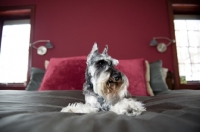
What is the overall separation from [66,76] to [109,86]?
0.82 meters

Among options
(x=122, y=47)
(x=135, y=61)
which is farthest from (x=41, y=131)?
(x=122, y=47)

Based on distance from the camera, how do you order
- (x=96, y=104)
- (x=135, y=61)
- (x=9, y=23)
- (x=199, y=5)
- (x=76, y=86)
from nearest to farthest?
(x=96, y=104) → (x=76, y=86) → (x=135, y=61) → (x=199, y=5) → (x=9, y=23)

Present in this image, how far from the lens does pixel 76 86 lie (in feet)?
6.49

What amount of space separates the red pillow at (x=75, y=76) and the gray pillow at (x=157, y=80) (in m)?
0.20

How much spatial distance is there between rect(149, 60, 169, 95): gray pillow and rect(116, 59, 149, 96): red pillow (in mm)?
198

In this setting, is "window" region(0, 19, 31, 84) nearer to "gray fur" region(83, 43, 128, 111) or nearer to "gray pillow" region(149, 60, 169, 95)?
"gray fur" region(83, 43, 128, 111)

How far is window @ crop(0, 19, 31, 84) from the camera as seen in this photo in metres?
3.91

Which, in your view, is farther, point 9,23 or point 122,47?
point 9,23

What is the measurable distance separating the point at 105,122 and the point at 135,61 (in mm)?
1741

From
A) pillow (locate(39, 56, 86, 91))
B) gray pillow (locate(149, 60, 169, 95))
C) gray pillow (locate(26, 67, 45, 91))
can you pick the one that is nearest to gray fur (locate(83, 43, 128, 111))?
pillow (locate(39, 56, 86, 91))

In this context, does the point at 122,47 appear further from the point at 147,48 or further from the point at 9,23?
the point at 9,23

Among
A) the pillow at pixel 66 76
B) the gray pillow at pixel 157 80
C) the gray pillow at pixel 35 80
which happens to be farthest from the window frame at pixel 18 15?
the gray pillow at pixel 157 80

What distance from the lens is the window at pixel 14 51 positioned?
391 cm

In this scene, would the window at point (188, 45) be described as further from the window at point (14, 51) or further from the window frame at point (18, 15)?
the window at point (14, 51)
